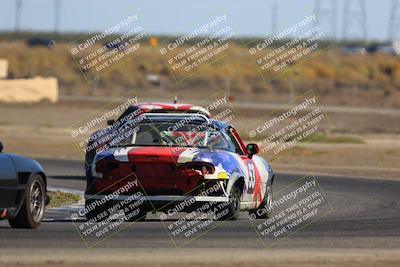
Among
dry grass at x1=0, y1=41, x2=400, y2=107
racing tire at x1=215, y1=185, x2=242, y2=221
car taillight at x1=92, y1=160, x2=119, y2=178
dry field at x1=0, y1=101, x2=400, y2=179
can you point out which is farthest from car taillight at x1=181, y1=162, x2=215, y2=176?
dry grass at x1=0, y1=41, x2=400, y2=107

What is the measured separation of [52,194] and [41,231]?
7.53 metres

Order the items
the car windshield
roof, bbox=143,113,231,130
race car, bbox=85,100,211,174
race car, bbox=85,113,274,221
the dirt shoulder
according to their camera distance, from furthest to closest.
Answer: race car, bbox=85,100,211,174
roof, bbox=143,113,231,130
the car windshield
race car, bbox=85,113,274,221
the dirt shoulder

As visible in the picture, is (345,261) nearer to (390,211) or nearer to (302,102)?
(390,211)

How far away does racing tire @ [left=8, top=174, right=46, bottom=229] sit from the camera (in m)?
14.1

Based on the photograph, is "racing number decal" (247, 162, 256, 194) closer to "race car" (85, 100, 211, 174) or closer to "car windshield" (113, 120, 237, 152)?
"car windshield" (113, 120, 237, 152)

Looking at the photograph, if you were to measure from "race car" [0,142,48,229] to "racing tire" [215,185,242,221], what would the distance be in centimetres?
247

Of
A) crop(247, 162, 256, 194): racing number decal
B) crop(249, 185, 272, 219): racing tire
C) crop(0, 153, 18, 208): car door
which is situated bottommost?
crop(249, 185, 272, 219): racing tire

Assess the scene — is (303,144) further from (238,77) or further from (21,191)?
(238,77)

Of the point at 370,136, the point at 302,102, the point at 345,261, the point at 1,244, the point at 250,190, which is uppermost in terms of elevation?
the point at 1,244

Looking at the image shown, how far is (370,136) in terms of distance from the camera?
4375cm

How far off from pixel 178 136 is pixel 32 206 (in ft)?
9.89

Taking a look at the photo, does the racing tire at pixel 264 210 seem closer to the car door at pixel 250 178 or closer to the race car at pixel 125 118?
the car door at pixel 250 178

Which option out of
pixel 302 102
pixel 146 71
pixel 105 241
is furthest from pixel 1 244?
pixel 146 71

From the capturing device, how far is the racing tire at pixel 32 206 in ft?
46.1
